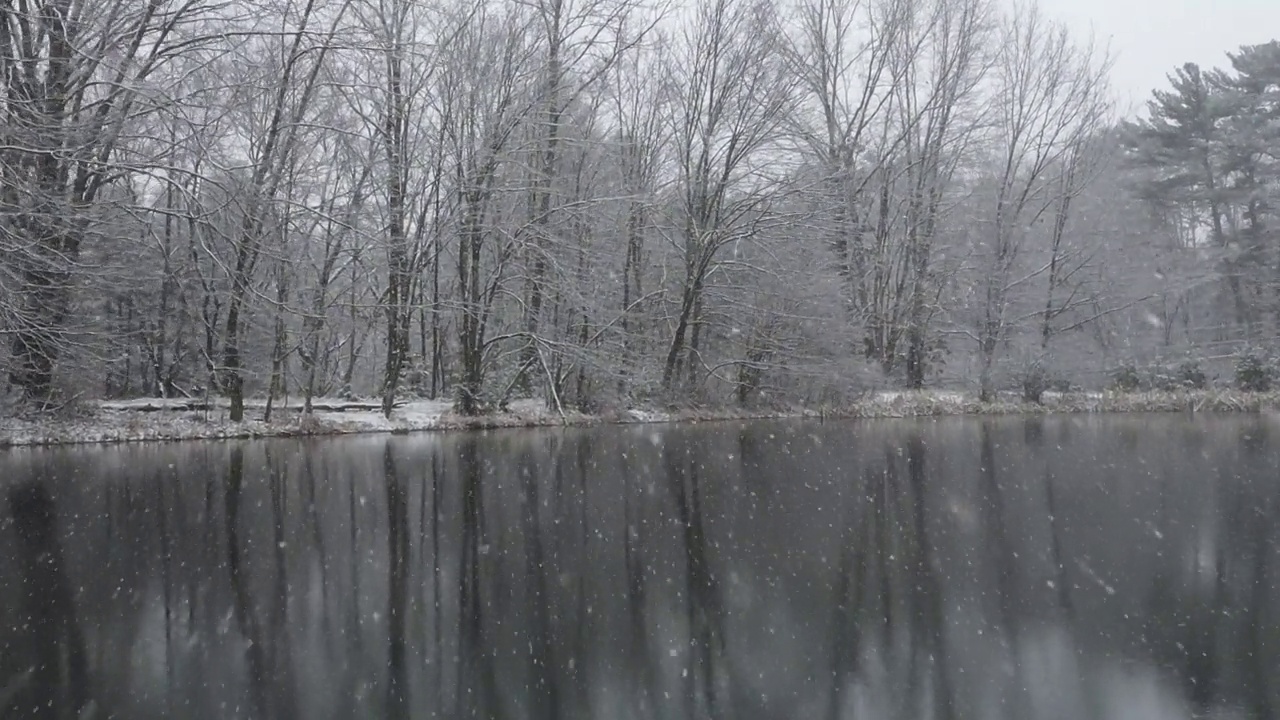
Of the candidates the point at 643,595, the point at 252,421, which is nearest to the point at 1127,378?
the point at 252,421

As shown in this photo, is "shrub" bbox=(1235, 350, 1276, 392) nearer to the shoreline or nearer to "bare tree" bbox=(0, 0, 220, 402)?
the shoreline

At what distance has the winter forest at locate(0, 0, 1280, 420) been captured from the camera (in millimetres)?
16328

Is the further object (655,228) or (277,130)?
(655,228)

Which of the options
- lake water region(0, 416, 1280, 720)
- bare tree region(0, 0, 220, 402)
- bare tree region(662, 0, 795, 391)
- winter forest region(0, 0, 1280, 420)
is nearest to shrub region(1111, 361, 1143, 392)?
winter forest region(0, 0, 1280, 420)

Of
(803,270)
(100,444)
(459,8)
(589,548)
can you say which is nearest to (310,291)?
Result: (100,444)

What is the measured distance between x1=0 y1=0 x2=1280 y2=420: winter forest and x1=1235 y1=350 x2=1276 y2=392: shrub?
1352 millimetres

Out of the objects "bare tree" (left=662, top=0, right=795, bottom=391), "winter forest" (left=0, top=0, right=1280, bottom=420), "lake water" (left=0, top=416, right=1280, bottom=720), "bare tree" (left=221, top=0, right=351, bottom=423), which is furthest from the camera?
"bare tree" (left=662, top=0, right=795, bottom=391)

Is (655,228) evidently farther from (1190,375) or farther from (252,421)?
(1190,375)

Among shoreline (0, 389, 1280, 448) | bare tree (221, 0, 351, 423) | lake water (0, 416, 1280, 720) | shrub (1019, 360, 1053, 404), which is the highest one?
bare tree (221, 0, 351, 423)

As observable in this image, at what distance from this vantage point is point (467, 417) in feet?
67.6

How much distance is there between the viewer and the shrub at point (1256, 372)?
27.0 meters

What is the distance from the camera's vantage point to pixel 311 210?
823 cm

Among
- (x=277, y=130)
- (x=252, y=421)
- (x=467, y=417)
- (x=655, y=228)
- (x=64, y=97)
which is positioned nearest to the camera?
(x=277, y=130)

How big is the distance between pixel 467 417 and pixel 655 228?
8077mm
